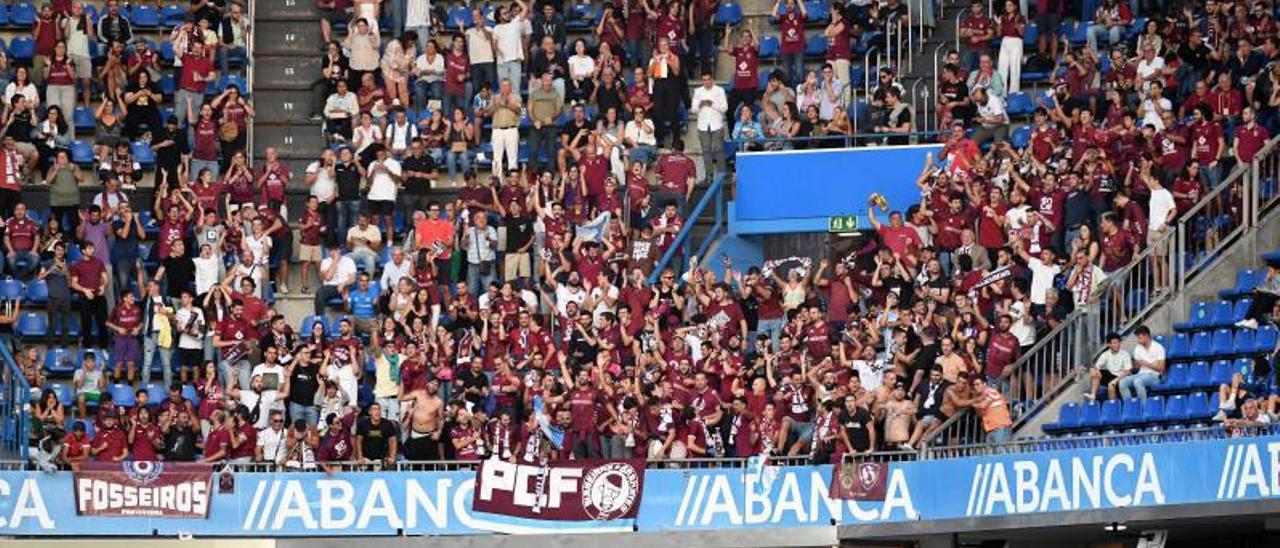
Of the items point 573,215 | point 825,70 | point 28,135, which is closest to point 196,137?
point 28,135

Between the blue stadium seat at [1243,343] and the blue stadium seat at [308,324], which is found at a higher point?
the blue stadium seat at [1243,343]

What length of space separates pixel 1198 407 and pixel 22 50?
17.1 meters

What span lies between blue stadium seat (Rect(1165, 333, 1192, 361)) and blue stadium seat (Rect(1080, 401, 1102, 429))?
999mm


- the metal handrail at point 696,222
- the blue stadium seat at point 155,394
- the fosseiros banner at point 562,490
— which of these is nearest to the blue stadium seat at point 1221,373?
the fosseiros banner at point 562,490

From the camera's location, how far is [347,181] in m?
33.6

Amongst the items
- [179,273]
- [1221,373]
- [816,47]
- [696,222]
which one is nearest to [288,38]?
[179,273]

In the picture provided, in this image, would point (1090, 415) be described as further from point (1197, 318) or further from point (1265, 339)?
point (1265, 339)

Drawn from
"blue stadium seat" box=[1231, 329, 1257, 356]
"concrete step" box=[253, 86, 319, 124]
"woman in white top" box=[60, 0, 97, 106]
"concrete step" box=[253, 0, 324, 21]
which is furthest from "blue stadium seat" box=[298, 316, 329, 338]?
"blue stadium seat" box=[1231, 329, 1257, 356]

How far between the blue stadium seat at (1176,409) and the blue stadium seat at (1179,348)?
1.05 metres

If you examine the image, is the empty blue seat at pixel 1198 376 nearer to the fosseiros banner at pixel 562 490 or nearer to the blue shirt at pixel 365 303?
the fosseiros banner at pixel 562 490

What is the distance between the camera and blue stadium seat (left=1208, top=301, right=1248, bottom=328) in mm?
27531

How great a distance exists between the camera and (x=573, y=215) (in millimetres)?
32719

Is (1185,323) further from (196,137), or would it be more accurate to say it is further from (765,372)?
(196,137)

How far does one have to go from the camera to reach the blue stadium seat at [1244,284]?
27812 mm
